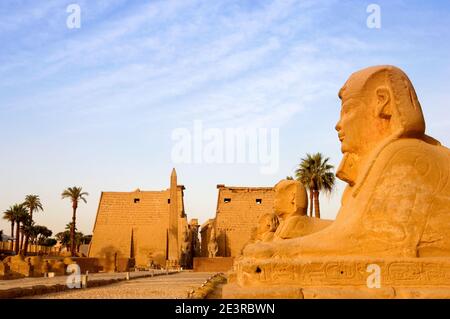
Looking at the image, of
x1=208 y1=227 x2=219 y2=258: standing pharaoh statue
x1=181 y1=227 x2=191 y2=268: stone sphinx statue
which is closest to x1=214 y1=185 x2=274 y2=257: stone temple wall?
x1=208 y1=227 x2=219 y2=258: standing pharaoh statue

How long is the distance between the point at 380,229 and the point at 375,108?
3.54 ft

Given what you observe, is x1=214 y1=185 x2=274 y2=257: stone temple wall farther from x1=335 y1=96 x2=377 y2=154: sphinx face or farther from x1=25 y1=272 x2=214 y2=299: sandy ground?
x1=335 y1=96 x2=377 y2=154: sphinx face

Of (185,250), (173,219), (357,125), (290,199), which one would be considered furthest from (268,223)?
(173,219)

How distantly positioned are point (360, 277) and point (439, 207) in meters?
0.84

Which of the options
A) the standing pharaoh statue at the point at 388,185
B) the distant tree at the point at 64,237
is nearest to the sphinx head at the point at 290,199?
the standing pharaoh statue at the point at 388,185

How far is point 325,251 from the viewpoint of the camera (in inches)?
140

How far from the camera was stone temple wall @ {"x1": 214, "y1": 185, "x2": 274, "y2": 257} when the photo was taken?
3809 centimetres

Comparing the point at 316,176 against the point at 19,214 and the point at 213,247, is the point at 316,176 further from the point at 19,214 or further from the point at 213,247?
the point at 19,214

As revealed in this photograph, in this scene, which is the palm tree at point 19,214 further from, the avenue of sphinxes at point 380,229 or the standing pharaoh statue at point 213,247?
the avenue of sphinxes at point 380,229

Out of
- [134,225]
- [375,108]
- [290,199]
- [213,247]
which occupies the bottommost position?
[213,247]

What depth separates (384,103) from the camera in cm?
401
